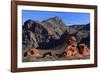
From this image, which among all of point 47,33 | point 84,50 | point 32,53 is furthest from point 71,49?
point 32,53

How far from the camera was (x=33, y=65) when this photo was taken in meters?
2.00

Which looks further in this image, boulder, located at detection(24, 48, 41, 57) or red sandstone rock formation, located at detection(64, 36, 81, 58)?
red sandstone rock formation, located at detection(64, 36, 81, 58)

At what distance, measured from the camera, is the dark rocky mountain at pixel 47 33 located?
6.51ft

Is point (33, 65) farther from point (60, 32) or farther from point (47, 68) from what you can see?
point (60, 32)

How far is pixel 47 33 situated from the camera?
6.73ft

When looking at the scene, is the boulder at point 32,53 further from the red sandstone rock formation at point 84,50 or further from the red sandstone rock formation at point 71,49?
the red sandstone rock formation at point 84,50

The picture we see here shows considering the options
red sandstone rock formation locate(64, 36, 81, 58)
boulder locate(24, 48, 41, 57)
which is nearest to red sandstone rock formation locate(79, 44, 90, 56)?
red sandstone rock formation locate(64, 36, 81, 58)

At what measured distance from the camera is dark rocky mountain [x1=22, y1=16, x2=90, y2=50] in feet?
6.51

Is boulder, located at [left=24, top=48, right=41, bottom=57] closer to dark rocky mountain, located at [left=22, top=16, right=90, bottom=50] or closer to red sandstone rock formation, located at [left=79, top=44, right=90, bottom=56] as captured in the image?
dark rocky mountain, located at [left=22, top=16, right=90, bottom=50]

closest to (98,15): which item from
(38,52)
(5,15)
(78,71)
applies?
(78,71)

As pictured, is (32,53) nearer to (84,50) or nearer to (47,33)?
(47,33)

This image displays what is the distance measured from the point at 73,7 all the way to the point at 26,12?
49cm

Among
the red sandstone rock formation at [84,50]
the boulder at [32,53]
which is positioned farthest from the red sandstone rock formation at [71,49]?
the boulder at [32,53]

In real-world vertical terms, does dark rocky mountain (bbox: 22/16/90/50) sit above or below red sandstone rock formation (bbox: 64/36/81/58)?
above
